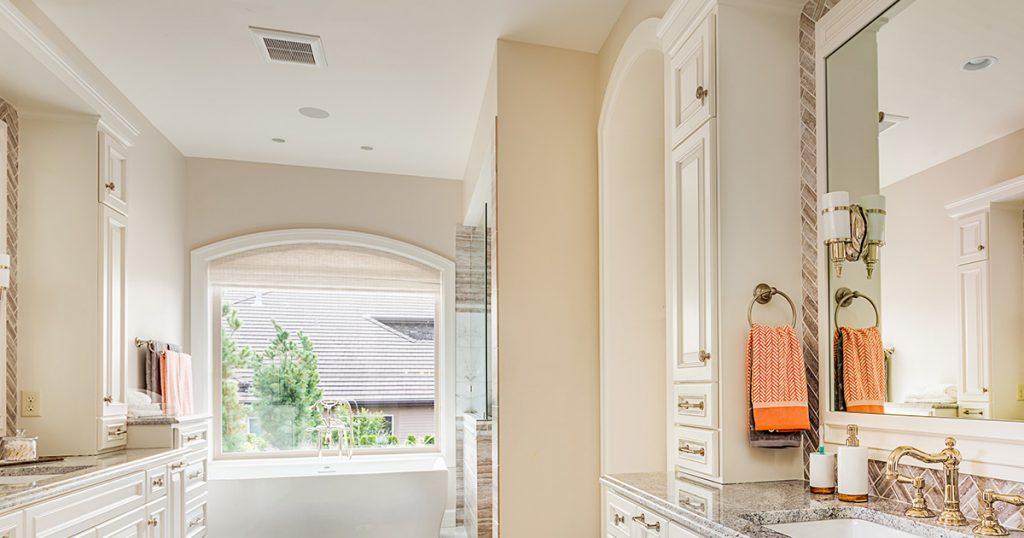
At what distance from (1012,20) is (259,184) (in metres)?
4.88

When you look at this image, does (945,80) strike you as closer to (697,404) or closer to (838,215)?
(838,215)

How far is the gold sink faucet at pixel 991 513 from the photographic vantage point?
4.16 feet

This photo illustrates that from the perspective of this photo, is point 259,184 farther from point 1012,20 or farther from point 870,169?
point 1012,20

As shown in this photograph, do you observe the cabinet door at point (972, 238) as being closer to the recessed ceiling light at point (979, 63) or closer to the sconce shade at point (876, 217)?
the sconce shade at point (876, 217)

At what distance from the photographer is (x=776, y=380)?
1.87m

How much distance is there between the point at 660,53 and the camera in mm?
2621

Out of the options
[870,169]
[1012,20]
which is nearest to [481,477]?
[870,169]

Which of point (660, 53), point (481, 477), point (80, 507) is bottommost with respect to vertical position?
point (481, 477)

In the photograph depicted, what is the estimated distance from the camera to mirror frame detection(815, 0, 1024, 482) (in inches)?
53.6

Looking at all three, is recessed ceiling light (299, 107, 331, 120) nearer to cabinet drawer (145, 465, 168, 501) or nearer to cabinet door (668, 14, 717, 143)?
cabinet drawer (145, 465, 168, 501)

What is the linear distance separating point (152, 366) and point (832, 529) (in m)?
3.86

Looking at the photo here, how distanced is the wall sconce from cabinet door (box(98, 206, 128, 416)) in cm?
326

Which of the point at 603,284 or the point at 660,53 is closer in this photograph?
the point at 660,53

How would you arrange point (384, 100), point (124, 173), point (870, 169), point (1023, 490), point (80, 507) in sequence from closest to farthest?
point (1023, 490)
point (870, 169)
point (80, 507)
point (124, 173)
point (384, 100)
